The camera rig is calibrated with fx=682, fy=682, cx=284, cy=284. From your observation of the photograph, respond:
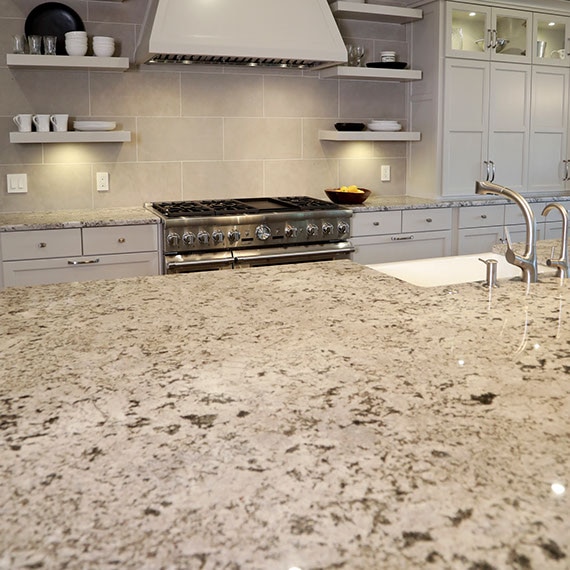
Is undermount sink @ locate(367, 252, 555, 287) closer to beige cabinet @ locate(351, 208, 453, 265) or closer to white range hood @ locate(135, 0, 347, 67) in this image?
beige cabinet @ locate(351, 208, 453, 265)

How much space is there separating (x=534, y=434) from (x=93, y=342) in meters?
0.89

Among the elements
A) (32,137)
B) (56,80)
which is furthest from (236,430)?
(56,80)

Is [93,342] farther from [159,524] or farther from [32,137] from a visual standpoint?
[32,137]

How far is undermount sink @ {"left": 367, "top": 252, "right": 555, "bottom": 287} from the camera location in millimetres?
2424

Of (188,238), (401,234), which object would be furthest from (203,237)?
(401,234)

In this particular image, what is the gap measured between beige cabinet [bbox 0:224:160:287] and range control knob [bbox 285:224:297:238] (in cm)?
74

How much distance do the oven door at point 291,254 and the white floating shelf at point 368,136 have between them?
81 centimetres

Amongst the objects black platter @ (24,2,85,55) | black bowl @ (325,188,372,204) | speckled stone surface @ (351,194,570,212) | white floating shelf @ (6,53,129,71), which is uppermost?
black platter @ (24,2,85,55)

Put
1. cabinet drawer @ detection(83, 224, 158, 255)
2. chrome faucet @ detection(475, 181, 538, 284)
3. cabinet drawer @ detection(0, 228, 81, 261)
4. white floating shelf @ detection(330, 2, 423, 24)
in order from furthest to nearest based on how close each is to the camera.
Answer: white floating shelf @ detection(330, 2, 423, 24) → cabinet drawer @ detection(83, 224, 158, 255) → cabinet drawer @ detection(0, 228, 81, 261) → chrome faucet @ detection(475, 181, 538, 284)

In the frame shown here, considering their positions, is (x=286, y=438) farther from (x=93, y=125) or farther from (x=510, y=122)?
(x=510, y=122)

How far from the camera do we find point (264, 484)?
840 mm

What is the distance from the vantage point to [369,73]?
4.43 m

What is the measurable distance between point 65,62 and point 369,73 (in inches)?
74.9

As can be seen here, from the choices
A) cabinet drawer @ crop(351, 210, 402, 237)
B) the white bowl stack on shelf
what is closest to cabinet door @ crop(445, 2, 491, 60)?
the white bowl stack on shelf
